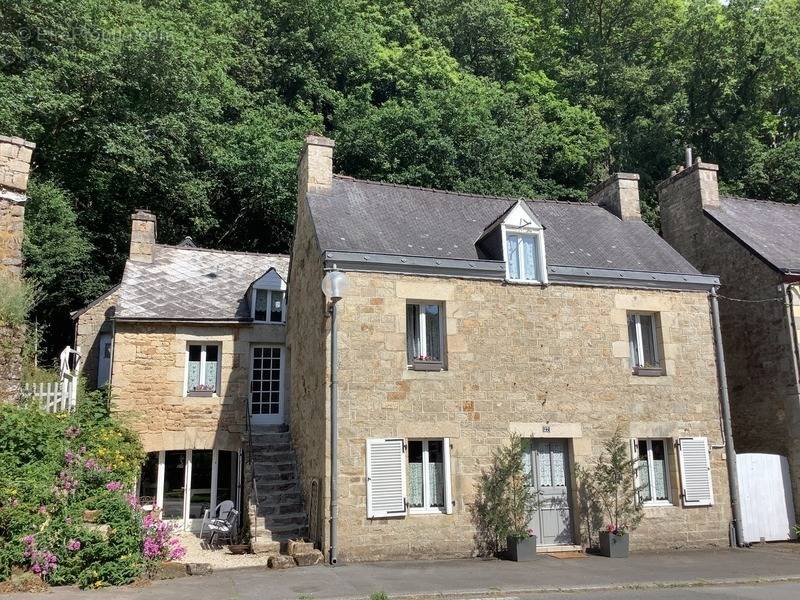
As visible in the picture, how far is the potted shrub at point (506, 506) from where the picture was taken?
1073 centimetres

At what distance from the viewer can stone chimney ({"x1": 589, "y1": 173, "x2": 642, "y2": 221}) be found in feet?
51.7

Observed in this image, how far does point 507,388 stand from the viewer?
1163 cm

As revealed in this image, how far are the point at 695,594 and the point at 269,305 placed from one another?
1105cm

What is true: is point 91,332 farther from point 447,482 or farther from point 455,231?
point 447,482

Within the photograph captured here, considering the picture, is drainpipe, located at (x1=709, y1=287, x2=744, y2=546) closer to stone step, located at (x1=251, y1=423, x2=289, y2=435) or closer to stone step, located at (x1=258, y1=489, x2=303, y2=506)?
stone step, located at (x1=258, y1=489, x2=303, y2=506)

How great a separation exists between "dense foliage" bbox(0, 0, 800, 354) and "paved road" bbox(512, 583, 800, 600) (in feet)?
59.4

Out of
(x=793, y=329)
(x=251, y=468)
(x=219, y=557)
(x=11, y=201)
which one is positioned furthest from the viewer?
(x=793, y=329)

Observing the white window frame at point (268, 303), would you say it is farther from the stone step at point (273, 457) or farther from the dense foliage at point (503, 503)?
the dense foliage at point (503, 503)

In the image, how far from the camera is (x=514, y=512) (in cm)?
1090

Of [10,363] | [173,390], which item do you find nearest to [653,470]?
[173,390]

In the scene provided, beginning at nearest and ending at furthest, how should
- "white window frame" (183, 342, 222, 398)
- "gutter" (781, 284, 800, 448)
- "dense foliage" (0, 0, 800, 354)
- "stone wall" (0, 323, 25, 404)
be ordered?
"stone wall" (0, 323, 25, 404) → "gutter" (781, 284, 800, 448) → "white window frame" (183, 342, 222, 398) → "dense foliage" (0, 0, 800, 354)

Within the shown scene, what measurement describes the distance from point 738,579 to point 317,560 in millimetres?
6071

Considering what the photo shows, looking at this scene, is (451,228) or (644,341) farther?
(451,228)

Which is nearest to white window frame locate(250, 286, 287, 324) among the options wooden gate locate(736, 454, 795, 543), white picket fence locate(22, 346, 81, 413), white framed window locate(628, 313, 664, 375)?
white picket fence locate(22, 346, 81, 413)
